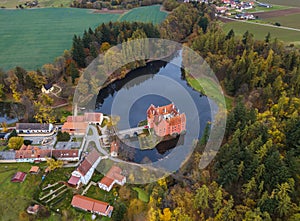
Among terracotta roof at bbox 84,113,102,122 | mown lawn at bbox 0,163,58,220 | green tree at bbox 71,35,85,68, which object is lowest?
mown lawn at bbox 0,163,58,220

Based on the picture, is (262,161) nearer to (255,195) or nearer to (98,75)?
(255,195)

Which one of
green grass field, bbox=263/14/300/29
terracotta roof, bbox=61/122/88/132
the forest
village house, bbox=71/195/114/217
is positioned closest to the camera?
the forest

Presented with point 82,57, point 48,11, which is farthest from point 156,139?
point 48,11

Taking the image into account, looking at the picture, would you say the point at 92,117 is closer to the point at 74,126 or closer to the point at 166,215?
the point at 74,126

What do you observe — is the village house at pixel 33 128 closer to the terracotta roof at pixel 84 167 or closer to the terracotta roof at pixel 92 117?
the terracotta roof at pixel 92 117

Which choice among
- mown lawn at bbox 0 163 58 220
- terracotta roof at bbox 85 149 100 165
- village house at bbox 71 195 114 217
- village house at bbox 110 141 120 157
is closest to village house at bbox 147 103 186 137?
village house at bbox 110 141 120 157

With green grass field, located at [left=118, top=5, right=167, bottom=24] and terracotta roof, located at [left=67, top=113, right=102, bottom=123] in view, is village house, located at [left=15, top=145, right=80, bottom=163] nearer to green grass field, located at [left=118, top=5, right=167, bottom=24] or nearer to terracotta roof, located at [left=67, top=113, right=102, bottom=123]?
terracotta roof, located at [left=67, top=113, right=102, bottom=123]

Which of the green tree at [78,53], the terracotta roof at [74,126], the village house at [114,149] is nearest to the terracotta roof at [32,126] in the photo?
the terracotta roof at [74,126]

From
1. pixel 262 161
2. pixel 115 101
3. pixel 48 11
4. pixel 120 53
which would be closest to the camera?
pixel 262 161
